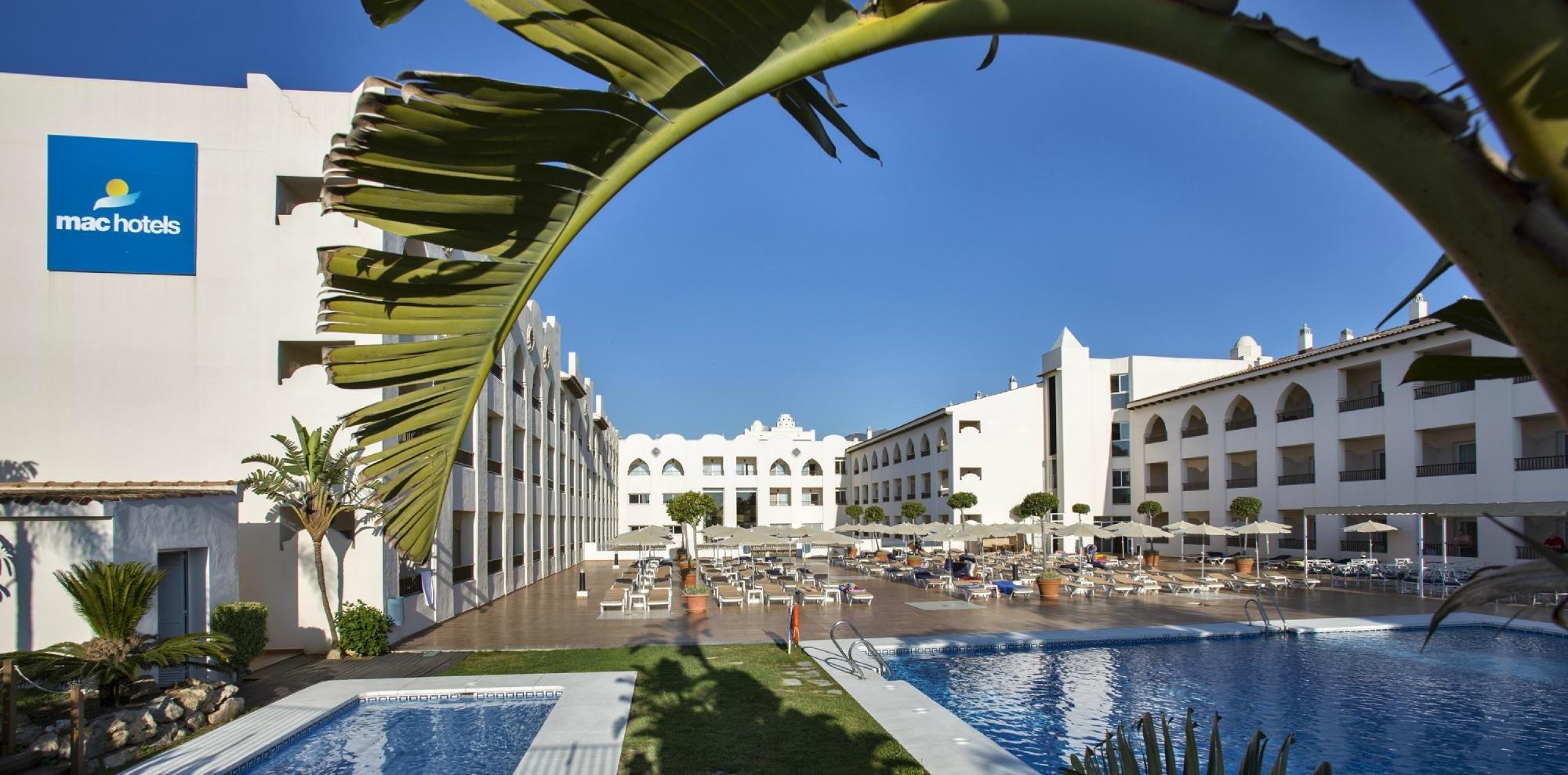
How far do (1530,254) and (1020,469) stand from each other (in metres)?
49.9

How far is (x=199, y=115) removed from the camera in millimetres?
15836

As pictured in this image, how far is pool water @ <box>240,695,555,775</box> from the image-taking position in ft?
30.3

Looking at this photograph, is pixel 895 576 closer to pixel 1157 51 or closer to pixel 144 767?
pixel 144 767

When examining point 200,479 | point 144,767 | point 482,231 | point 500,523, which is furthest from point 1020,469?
point 482,231

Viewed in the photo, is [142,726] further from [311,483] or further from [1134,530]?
[1134,530]

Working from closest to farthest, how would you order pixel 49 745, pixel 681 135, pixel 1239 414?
pixel 681 135 < pixel 49 745 < pixel 1239 414

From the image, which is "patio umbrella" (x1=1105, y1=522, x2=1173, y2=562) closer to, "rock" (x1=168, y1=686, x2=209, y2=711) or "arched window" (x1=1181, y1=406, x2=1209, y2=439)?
"arched window" (x1=1181, y1=406, x2=1209, y2=439)

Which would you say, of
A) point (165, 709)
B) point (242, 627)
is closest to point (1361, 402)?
point (242, 627)

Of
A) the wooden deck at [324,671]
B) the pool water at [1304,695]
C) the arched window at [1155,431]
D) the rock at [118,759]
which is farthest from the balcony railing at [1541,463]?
the rock at [118,759]

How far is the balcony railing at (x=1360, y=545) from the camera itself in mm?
30391

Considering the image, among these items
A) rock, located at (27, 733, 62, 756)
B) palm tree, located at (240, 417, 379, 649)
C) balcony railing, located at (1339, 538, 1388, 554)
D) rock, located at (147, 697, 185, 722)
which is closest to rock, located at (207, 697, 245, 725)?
rock, located at (147, 697, 185, 722)

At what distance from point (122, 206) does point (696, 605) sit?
1306 centimetres

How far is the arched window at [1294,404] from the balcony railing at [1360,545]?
4705mm

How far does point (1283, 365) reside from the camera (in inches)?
1344
